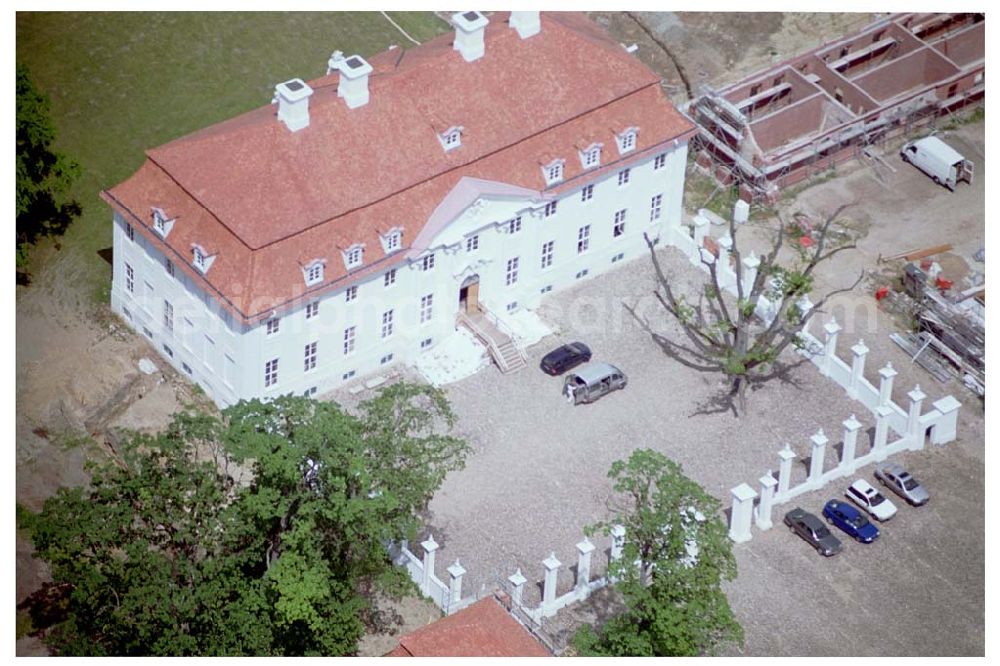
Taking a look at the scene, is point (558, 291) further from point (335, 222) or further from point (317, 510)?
point (317, 510)

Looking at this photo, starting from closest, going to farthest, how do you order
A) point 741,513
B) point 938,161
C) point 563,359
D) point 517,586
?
point 517,586 → point 741,513 → point 563,359 → point 938,161

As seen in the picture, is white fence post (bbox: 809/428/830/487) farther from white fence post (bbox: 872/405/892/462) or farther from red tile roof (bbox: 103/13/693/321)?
red tile roof (bbox: 103/13/693/321)

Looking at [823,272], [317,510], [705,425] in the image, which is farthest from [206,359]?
[823,272]

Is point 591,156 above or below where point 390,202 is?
above

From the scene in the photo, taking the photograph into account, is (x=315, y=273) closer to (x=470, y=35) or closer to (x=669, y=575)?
(x=470, y=35)

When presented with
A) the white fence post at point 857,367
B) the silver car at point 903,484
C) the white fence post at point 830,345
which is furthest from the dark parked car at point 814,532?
the white fence post at point 830,345

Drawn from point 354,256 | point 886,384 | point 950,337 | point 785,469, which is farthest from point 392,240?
point 950,337

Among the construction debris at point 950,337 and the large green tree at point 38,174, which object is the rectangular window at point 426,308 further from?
the construction debris at point 950,337

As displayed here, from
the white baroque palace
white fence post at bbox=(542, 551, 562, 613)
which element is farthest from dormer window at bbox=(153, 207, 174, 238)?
white fence post at bbox=(542, 551, 562, 613)
